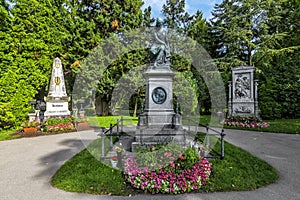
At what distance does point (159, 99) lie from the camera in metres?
6.51

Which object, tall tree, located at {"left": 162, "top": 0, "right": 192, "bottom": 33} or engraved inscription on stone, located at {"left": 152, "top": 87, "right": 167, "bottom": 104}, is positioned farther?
tall tree, located at {"left": 162, "top": 0, "right": 192, "bottom": 33}

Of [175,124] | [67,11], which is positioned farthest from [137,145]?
[67,11]

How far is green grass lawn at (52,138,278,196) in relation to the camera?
140 inches

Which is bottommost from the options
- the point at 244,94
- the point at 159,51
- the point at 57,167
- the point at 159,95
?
the point at 57,167

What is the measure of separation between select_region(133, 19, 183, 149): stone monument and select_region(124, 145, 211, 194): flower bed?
2.06 metres

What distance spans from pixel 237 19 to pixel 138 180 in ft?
64.2

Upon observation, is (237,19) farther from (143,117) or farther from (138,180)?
(138,180)

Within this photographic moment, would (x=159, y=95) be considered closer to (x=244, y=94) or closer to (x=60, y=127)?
(x=60, y=127)

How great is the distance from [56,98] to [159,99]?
8.72 meters

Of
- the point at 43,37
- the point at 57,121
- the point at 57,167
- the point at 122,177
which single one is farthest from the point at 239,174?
the point at 43,37

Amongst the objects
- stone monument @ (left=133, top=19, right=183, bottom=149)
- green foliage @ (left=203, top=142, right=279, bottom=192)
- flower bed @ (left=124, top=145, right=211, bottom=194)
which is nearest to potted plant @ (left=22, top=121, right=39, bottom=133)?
stone monument @ (left=133, top=19, right=183, bottom=149)

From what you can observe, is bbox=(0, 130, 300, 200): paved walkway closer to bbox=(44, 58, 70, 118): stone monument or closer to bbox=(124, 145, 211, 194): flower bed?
bbox=(124, 145, 211, 194): flower bed

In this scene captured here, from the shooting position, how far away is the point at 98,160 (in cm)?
505

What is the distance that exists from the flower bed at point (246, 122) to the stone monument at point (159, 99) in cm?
696
